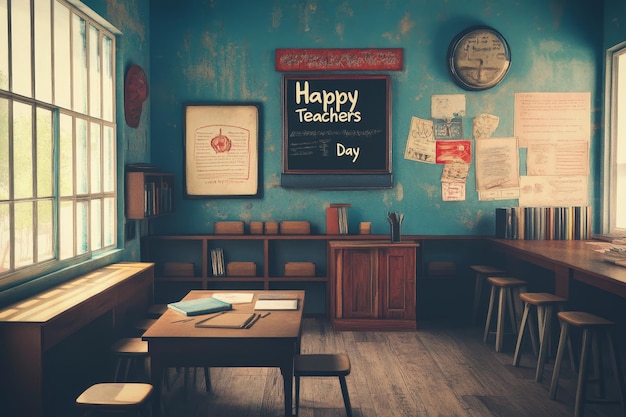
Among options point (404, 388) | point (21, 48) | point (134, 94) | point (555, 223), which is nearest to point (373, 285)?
point (404, 388)

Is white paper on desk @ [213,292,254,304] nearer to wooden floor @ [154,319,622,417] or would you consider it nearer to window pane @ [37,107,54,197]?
wooden floor @ [154,319,622,417]

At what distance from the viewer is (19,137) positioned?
3.46 m

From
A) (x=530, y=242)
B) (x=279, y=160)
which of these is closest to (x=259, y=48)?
(x=279, y=160)

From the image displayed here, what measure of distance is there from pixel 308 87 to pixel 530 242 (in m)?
A: 2.70

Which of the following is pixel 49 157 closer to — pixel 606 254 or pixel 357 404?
pixel 357 404

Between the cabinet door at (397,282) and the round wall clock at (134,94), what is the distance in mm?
2653

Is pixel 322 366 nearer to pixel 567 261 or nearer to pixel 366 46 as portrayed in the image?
pixel 567 261

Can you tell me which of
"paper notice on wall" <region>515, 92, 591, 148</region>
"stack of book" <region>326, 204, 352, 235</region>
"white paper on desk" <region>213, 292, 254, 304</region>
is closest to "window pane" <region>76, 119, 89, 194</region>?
"white paper on desk" <region>213, 292, 254, 304</region>

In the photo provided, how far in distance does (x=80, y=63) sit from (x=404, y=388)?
3397 millimetres

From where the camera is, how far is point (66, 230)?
13.5 feet

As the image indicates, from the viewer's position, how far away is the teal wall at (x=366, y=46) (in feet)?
19.6

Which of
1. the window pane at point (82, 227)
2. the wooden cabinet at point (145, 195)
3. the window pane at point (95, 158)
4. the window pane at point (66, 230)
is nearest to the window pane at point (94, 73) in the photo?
the window pane at point (95, 158)

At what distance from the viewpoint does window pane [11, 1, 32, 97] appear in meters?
3.38

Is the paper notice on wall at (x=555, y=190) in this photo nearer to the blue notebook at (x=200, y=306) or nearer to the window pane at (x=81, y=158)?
the blue notebook at (x=200, y=306)
